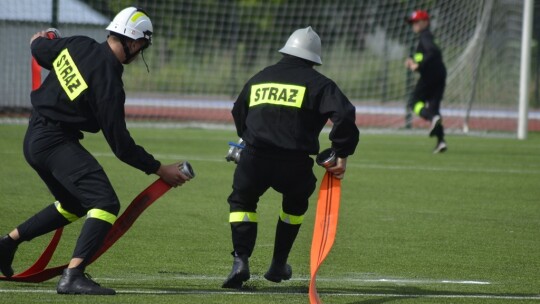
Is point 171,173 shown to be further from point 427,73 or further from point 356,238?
point 427,73

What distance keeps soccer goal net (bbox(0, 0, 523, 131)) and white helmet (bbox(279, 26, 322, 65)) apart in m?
15.7

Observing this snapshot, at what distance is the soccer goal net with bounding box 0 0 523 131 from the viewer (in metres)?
23.2

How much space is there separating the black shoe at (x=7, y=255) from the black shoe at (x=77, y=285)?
1.99 feet

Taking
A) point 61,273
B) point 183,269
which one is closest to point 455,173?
point 183,269

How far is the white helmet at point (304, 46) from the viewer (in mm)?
7297

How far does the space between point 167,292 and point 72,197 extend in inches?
35.6

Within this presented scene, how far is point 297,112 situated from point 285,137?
0.18 meters

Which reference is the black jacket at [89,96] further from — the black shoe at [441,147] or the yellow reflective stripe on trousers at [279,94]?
the black shoe at [441,147]

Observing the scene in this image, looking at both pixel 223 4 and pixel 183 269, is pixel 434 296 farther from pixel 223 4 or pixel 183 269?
pixel 223 4

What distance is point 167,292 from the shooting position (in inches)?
272

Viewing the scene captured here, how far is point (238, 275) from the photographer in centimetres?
703

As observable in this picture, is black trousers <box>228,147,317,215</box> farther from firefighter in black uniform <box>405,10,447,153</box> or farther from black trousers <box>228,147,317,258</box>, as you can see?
firefighter in black uniform <box>405,10,447,153</box>

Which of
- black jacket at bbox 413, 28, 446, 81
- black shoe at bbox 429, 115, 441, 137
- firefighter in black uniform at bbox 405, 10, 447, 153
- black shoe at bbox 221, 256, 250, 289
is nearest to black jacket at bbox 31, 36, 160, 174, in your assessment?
black shoe at bbox 221, 256, 250, 289

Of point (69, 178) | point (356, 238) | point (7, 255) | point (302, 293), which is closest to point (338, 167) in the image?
point (302, 293)
